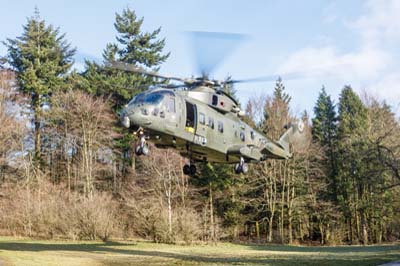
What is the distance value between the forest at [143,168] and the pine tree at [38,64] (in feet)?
0.32

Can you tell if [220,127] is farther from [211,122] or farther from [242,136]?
[242,136]

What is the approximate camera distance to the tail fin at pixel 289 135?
18.0 m

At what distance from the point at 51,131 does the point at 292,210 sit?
71.5 feet

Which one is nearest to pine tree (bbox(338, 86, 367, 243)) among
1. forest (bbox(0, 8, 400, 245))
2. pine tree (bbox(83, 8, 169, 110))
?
forest (bbox(0, 8, 400, 245))

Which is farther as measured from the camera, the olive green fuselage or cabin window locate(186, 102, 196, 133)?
cabin window locate(186, 102, 196, 133)

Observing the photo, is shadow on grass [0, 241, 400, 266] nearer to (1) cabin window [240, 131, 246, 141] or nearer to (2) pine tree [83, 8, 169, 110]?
(1) cabin window [240, 131, 246, 141]

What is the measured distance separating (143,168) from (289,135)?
2030 cm

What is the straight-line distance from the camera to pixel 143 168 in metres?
36.8

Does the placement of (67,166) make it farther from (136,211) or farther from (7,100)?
(136,211)

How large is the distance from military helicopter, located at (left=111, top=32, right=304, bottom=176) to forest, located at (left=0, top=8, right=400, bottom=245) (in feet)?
53.6

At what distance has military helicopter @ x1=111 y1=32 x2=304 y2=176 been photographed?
12398mm

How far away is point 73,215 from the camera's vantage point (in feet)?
90.2

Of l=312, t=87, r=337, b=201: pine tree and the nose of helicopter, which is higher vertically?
l=312, t=87, r=337, b=201: pine tree

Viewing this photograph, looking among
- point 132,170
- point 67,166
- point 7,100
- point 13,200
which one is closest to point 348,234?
point 132,170
